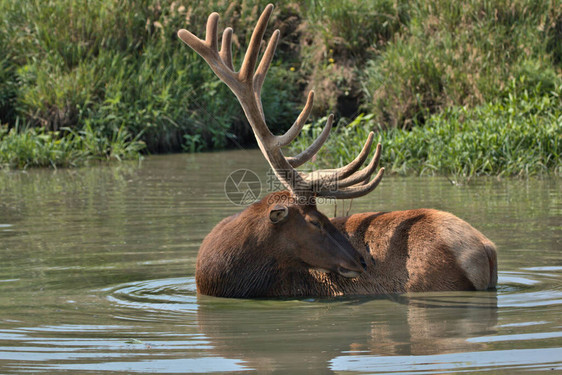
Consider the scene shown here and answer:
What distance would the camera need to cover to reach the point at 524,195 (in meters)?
10.4

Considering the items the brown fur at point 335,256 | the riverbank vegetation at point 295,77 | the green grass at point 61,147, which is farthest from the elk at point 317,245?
the green grass at point 61,147

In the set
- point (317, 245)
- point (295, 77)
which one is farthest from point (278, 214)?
point (295, 77)

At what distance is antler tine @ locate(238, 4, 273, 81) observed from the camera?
6292 millimetres

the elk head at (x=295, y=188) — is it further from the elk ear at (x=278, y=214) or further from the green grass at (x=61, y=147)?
the green grass at (x=61, y=147)

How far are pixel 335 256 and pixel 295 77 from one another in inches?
501

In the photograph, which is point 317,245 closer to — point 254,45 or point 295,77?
point 254,45

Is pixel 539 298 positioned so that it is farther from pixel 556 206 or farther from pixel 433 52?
pixel 433 52

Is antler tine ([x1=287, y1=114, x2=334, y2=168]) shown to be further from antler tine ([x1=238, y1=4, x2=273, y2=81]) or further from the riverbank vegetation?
the riverbank vegetation

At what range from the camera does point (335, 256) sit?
20.3ft

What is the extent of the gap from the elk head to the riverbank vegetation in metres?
6.35

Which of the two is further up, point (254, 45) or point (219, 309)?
point (254, 45)

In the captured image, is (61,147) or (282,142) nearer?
(282,142)

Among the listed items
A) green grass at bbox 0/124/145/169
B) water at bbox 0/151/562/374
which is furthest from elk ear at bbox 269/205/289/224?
green grass at bbox 0/124/145/169

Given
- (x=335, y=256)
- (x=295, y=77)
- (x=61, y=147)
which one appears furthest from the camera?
(x=295, y=77)
